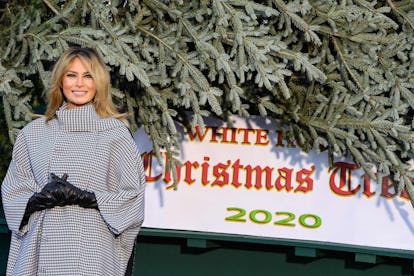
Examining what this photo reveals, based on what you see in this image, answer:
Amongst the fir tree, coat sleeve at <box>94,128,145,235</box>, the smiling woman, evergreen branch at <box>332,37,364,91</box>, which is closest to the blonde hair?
the smiling woman

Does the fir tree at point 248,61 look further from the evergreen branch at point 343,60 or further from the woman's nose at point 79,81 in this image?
the woman's nose at point 79,81

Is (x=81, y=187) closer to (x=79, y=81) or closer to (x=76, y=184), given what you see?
(x=76, y=184)

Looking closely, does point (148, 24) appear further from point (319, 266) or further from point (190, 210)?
point (319, 266)

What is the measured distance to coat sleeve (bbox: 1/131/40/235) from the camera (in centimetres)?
367

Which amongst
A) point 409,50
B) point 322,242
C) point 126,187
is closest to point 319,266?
point 322,242

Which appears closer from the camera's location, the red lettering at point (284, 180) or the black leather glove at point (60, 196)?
the black leather glove at point (60, 196)

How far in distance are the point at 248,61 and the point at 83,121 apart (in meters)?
2.00

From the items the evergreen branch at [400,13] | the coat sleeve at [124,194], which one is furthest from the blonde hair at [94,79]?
the evergreen branch at [400,13]

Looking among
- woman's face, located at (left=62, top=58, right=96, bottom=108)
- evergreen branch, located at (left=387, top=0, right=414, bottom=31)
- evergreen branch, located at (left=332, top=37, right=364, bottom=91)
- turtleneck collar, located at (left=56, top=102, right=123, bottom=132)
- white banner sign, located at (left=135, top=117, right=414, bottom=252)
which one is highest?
evergreen branch, located at (left=387, top=0, right=414, bottom=31)

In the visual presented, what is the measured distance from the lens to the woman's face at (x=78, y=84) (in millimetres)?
3732

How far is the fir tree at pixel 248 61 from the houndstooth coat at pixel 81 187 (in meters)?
1.45

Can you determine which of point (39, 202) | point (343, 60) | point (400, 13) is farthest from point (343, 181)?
A: point (39, 202)

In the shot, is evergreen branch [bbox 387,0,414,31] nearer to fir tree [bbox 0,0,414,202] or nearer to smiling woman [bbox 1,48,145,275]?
fir tree [bbox 0,0,414,202]

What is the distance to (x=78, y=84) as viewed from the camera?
3.73 meters
